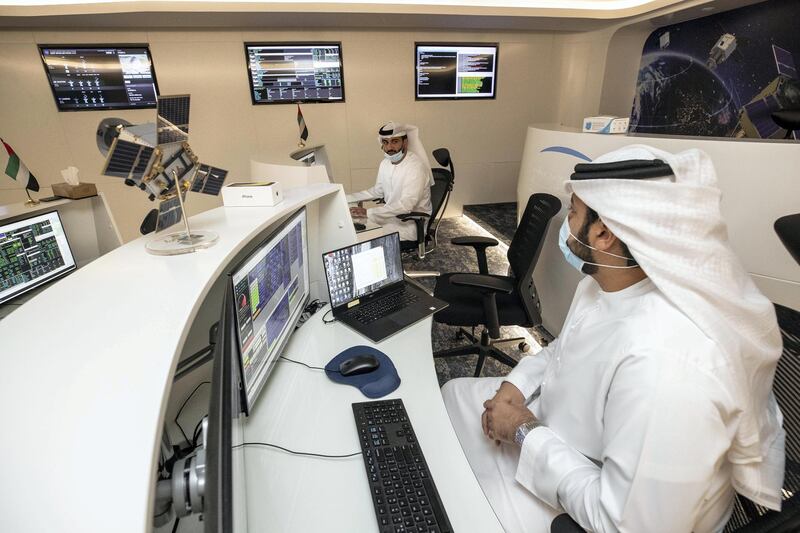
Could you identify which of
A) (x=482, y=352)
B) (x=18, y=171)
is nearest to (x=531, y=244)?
(x=482, y=352)

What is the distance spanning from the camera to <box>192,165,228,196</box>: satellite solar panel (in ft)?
3.83

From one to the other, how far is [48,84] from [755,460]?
5680mm

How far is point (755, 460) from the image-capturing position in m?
0.74

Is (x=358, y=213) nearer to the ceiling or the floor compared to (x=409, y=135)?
nearer to the floor

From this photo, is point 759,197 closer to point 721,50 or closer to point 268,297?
point 268,297

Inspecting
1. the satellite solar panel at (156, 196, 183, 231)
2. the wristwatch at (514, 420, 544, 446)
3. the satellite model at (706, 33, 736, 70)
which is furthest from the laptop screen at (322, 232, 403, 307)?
Result: the satellite model at (706, 33, 736, 70)

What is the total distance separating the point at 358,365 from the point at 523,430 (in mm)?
518

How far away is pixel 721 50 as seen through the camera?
3.67m

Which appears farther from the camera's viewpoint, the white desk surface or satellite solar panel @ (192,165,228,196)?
satellite solar panel @ (192,165,228,196)

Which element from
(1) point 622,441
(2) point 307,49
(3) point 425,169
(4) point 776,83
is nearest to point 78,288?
(1) point 622,441

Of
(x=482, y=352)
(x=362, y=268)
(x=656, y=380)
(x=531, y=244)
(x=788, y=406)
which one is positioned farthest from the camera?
(x=482, y=352)

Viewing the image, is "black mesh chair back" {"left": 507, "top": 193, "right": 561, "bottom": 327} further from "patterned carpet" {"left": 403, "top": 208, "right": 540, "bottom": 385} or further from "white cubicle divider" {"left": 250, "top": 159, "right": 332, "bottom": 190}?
"white cubicle divider" {"left": 250, "top": 159, "right": 332, "bottom": 190}

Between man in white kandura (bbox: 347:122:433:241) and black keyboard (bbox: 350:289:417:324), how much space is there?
1729 millimetres

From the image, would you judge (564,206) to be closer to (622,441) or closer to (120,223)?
(622,441)
